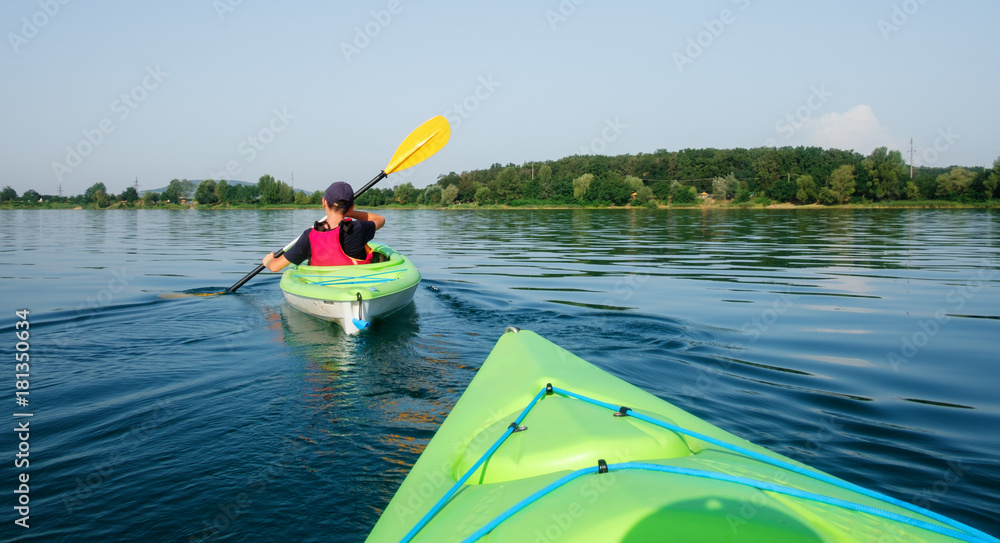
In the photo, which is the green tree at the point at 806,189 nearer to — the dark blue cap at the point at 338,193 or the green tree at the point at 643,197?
the green tree at the point at 643,197

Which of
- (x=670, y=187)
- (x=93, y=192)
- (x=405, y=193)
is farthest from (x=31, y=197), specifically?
(x=670, y=187)

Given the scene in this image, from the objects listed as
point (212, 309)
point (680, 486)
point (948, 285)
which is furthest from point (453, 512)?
point (948, 285)

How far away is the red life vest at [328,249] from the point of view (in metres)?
6.43

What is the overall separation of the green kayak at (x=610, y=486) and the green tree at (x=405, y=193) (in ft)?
206

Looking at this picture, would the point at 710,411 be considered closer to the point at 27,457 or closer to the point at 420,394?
the point at 420,394

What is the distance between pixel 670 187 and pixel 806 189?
14102mm

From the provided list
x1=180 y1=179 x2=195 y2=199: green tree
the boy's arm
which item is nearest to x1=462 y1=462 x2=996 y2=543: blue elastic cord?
the boy's arm

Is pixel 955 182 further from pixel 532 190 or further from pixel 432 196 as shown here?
pixel 432 196

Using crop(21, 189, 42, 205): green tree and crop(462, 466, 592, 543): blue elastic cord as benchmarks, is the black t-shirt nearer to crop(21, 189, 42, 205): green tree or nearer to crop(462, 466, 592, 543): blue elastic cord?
crop(462, 466, 592, 543): blue elastic cord

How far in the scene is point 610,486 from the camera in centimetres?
163

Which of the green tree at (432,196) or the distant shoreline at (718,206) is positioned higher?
the green tree at (432,196)

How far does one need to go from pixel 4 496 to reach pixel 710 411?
3867 mm

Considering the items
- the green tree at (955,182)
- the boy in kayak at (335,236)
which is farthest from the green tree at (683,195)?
the boy in kayak at (335,236)

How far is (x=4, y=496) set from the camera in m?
2.66
